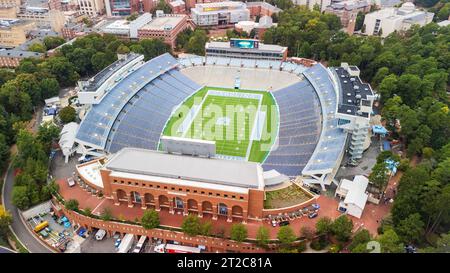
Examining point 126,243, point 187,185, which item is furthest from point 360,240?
point 126,243

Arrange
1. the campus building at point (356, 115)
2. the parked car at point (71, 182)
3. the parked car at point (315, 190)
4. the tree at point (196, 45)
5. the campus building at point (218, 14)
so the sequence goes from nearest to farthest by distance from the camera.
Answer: the parked car at point (315, 190)
the parked car at point (71, 182)
the campus building at point (356, 115)
the tree at point (196, 45)
the campus building at point (218, 14)

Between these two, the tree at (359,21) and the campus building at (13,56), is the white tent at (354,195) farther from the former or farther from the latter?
the tree at (359,21)

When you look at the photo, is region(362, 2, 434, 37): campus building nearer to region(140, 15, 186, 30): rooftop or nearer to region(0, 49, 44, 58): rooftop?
region(140, 15, 186, 30): rooftop

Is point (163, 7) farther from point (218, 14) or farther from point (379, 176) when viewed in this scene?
point (379, 176)

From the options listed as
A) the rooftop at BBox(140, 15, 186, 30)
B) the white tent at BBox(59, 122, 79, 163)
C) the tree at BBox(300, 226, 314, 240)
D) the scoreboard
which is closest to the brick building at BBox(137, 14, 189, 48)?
the rooftop at BBox(140, 15, 186, 30)

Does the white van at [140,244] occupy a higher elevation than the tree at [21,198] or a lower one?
lower

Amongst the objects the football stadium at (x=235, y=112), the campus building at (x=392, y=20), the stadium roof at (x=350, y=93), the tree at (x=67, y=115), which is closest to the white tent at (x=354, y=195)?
the football stadium at (x=235, y=112)

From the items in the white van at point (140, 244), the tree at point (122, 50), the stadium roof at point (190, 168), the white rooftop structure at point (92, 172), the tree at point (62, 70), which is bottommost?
the white van at point (140, 244)
